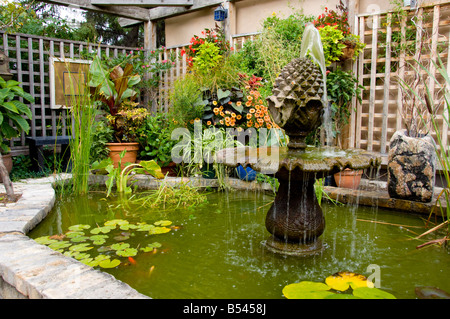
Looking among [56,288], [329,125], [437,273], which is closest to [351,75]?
[329,125]

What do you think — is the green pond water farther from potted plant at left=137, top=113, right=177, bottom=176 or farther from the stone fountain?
potted plant at left=137, top=113, right=177, bottom=176

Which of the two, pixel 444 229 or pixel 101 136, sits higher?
pixel 101 136

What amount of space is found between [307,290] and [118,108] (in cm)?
457

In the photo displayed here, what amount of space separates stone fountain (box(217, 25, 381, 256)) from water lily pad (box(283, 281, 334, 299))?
17.7 inches

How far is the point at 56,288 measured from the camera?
1.50m

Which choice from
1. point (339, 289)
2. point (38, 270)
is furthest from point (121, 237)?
point (339, 289)

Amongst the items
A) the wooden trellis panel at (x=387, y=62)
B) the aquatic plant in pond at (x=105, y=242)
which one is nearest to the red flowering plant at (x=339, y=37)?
the wooden trellis panel at (x=387, y=62)

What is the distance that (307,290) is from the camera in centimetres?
170

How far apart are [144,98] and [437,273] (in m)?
6.55

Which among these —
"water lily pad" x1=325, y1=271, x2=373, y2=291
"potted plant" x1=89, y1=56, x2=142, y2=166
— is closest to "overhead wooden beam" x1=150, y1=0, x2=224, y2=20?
"potted plant" x1=89, y1=56, x2=142, y2=166

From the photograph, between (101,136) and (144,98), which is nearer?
(101,136)

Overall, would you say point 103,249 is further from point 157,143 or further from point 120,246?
point 157,143

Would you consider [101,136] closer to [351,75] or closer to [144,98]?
[144,98]

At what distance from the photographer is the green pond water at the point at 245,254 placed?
6.05ft
